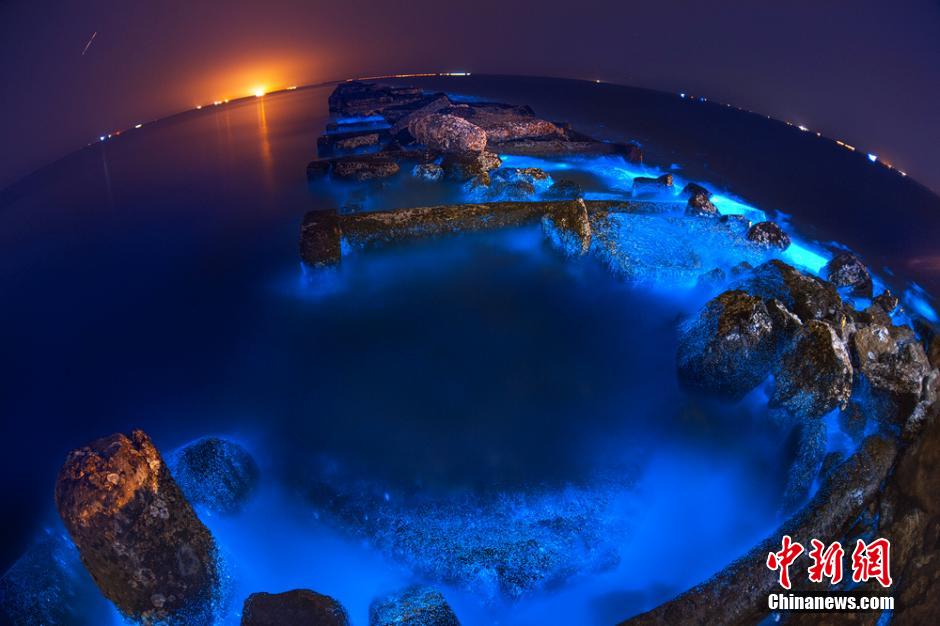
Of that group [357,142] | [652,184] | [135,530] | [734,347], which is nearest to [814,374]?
[734,347]

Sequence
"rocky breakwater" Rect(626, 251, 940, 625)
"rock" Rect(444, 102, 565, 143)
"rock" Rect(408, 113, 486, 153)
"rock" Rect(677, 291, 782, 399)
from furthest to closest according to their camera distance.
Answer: "rock" Rect(444, 102, 565, 143)
"rock" Rect(408, 113, 486, 153)
"rock" Rect(677, 291, 782, 399)
"rocky breakwater" Rect(626, 251, 940, 625)

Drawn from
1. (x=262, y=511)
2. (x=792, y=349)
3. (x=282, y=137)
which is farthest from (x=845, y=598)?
(x=282, y=137)

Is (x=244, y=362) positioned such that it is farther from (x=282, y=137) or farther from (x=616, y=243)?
(x=282, y=137)

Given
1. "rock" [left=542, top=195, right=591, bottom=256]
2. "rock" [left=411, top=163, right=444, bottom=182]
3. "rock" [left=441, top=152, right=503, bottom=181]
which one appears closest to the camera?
"rock" [left=542, top=195, right=591, bottom=256]

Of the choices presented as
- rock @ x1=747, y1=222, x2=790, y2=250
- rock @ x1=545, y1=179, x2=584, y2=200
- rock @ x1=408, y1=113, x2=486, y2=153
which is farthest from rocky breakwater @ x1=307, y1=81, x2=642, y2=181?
rock @ x1=747, y1=222, x2=790, y2=250

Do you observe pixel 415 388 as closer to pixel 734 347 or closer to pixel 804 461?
pixel 734 347

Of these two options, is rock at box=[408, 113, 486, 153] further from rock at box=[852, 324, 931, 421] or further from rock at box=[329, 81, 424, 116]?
rock at box=[852, 324, 931, 421]

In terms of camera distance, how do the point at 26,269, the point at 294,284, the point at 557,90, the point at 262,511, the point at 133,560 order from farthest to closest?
the point at 557,90, the point at 26,269, the point at 294,284, the point at 262,511, the point at 133,560
